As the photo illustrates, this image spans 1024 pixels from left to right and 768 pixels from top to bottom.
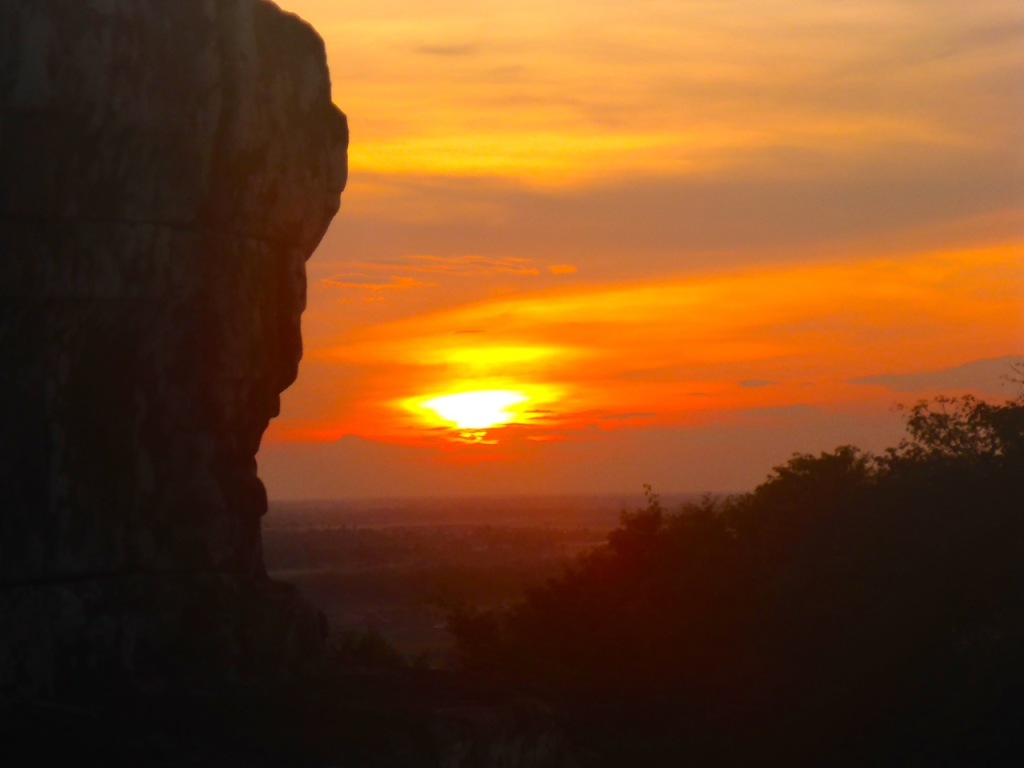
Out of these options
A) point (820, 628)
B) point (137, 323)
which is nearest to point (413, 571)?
point (820, 628)

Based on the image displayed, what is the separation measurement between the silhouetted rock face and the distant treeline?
14.4 ft

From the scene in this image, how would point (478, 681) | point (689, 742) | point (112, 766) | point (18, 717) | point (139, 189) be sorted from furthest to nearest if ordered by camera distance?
point (689, 742), point (478, 681), point (139, 189), point (18, 717), point (112, 766)

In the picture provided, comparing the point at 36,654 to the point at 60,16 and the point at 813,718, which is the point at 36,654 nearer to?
the point at 60,16

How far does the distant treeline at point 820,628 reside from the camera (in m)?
16.6

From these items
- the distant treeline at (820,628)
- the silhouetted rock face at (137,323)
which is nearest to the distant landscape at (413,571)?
the distant treeline at (820,628)

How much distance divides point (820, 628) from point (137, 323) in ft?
32.3

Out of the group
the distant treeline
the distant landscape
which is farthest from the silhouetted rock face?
the distant landscape

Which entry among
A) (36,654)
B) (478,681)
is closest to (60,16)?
(36,654)

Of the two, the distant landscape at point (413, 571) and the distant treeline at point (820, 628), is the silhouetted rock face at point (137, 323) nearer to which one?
the distant treeline at point (820, 628)

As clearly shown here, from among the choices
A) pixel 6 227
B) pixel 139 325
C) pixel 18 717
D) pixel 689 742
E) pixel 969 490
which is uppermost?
pixel 6 227

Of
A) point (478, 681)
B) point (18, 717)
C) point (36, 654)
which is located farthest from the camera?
point (478, 681)

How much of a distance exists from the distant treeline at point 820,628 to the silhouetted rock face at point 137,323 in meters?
Result: 4.39

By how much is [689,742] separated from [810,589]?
309 centimetres

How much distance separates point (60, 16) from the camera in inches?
496
